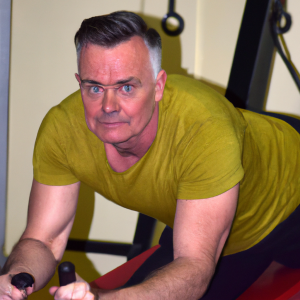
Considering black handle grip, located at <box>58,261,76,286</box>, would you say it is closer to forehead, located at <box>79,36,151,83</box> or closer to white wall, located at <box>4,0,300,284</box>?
forehead, located at <box>79,36,151,83</box>

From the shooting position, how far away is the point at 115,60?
632 millimetres

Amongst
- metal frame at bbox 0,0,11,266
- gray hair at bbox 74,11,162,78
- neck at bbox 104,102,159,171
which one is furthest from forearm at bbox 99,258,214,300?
metal frame at bbox 0,0,11,266

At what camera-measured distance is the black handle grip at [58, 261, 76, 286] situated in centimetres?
48

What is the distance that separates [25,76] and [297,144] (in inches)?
33.5

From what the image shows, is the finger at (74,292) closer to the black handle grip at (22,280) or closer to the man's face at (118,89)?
the black handle grip at (22,280)

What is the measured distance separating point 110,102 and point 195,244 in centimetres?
27

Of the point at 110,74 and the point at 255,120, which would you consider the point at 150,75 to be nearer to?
the point at 110,74

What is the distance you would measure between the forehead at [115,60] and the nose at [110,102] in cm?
2

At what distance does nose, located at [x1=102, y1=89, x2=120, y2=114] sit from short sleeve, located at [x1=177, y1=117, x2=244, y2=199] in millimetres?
133

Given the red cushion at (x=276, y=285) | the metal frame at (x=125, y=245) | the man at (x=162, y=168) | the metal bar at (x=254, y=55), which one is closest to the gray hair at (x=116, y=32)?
the man at (x=162, y=168)

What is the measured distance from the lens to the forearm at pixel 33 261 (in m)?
0.71

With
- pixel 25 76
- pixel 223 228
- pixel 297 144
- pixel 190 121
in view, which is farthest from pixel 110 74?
pixel 25 76

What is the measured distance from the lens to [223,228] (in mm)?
653

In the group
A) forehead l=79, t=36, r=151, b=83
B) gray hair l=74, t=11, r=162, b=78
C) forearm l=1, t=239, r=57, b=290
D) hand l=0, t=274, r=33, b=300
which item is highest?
gray hair l=74, t=11, r=162, b=78
